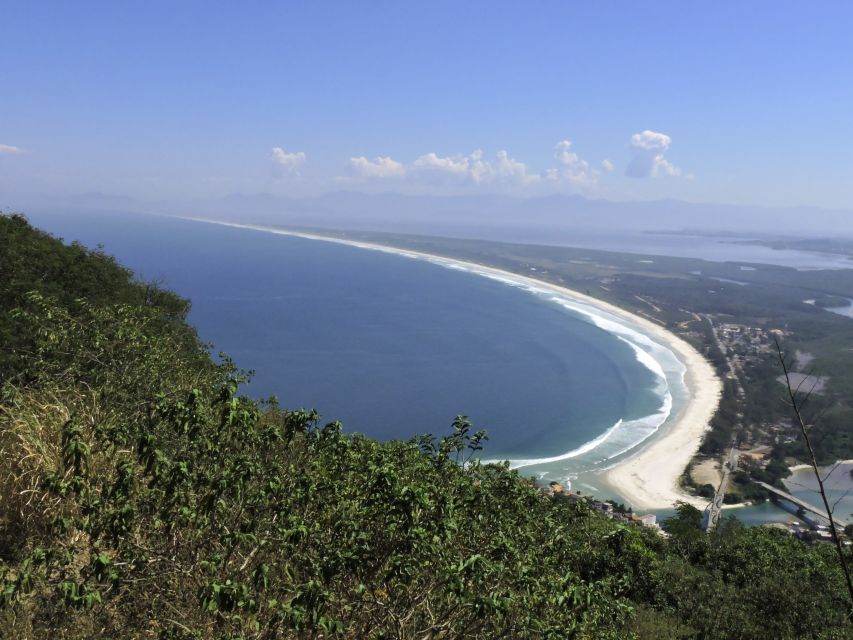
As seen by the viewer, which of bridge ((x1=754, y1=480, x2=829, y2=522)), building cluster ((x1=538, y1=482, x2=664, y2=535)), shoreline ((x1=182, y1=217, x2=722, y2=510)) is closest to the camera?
building cluster ((x1=538, y1=482, x2=664, y2=535))

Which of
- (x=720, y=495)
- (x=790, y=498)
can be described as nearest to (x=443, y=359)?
(x=720, y=495)

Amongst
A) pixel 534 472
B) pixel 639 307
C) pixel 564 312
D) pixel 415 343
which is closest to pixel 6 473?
pixel 534 472

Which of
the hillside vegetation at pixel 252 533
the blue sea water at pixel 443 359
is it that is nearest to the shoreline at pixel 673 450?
the blue sea water at pixel 443 359

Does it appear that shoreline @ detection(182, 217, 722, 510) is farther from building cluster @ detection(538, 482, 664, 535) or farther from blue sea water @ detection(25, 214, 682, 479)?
building cluster @ detection(538, 482, 664, 535)

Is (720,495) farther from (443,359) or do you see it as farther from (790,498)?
(443,359)

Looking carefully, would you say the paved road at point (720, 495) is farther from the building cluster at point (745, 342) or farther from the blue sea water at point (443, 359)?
the building cluster at point (745, 342)

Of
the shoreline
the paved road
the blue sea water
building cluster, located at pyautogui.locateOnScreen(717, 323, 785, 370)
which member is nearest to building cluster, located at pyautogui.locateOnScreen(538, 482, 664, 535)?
the shoreline

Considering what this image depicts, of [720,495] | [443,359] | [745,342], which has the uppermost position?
[745,342]

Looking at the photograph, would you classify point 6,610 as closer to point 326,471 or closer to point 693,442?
point 326,471
